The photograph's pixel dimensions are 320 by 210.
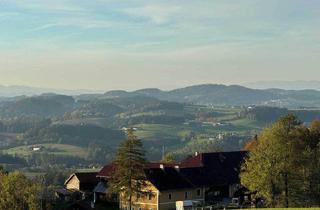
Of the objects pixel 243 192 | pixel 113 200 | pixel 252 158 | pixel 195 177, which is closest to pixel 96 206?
pixel 113 200

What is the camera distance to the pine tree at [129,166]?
206 feet

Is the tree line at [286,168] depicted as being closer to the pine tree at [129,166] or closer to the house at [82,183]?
the pine tree at [129,166]

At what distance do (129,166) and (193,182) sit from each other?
2006cm

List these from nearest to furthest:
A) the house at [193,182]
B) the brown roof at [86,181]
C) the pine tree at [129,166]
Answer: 1. the pine tree at [129,166]
2. the house at [193,182]
3. the brown roof at [86,181]

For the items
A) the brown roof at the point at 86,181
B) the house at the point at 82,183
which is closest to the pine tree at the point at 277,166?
the house at the point at 82,183

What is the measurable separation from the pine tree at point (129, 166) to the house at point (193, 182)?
292 inches

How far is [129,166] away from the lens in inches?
2488

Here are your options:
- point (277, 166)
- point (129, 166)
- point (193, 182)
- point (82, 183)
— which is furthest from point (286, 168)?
point (82, 183)

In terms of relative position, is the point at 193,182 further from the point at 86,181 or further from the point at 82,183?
the point at 82,183

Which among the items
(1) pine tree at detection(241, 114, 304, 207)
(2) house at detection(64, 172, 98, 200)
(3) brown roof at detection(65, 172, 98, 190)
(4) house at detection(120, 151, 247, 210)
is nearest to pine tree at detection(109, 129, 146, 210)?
(4) house at detection(120, 151, 247, 210)

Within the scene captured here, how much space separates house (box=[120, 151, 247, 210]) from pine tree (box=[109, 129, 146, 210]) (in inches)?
292

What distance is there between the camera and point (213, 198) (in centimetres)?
8294

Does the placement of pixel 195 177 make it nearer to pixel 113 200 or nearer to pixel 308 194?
pixel 113 200

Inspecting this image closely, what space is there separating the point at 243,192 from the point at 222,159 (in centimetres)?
864
